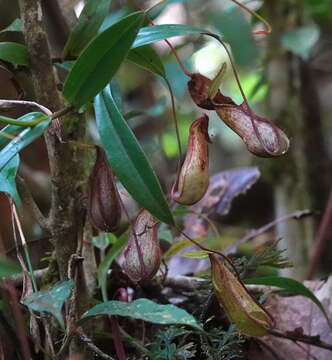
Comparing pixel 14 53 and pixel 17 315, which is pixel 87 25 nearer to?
pixel 14 53

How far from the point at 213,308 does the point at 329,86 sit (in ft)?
8.65

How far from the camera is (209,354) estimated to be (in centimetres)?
64

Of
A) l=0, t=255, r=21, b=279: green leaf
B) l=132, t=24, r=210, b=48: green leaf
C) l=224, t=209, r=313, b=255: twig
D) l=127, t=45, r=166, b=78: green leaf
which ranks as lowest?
l=224, t=209, r=313, b=255: twig

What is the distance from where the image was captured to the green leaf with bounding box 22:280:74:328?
0.51m

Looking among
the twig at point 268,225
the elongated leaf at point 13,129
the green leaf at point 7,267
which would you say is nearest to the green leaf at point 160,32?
the elongated leaf at point 13,129

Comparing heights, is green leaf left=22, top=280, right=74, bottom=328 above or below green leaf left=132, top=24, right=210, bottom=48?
below

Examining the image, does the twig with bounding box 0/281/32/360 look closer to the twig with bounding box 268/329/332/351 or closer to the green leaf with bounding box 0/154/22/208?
the green leaf with bounding box 0/154/22/208

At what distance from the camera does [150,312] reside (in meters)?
0.56

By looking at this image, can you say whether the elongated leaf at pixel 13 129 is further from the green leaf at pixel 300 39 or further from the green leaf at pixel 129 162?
the green leaf at pixel 300 39

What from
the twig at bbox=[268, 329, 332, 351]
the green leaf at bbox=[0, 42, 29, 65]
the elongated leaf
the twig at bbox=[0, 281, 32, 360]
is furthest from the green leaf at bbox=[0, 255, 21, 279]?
the twig at bbox=[268, 329, 332, 351]

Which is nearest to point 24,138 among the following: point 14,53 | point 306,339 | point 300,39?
point 14,53

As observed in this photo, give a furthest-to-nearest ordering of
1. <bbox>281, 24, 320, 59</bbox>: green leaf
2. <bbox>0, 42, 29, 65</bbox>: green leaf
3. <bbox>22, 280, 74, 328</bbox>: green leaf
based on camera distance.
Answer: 1. <bbox>281, 24, 320, 59</bbox>: green leaf
2. <bbox>0, 42, 29, 65</bbox>: green leaf
3. <bbox>22, 280, 74, 328</bbox>: green leaf

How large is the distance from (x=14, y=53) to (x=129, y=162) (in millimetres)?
200

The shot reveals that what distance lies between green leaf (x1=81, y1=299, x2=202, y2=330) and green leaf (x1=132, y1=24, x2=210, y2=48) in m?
0.27
